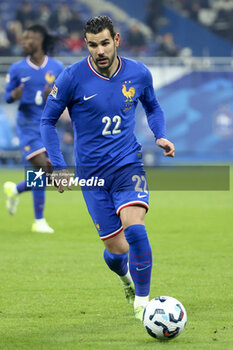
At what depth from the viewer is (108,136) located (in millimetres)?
5852

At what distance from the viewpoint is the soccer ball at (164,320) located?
16.5ft

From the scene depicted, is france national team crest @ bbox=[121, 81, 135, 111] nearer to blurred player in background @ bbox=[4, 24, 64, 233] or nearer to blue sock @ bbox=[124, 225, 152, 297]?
blue sock @ bbox=[124, 225, 152, 297]

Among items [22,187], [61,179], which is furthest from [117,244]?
[22,187]

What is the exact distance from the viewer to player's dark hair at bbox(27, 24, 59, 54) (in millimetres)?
10875

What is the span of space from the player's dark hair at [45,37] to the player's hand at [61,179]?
552 centimetres

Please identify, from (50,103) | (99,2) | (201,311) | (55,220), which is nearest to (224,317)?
(201,311)

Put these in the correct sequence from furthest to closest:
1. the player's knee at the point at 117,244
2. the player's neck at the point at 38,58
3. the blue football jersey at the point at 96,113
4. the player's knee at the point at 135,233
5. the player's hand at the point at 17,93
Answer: the player's neck at the point at 38,58
the player's hand at the point at 17,93
the player's knee at the point at 117,244
the blue football jersey at the point at 96,113
the player's knee at the point at 135,233

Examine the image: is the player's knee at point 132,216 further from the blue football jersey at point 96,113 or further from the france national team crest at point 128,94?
the france national team crest at point 128,94

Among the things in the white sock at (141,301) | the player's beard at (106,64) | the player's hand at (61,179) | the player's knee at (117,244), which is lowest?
the white sock at (141,301)

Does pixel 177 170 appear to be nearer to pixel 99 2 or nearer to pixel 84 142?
pixel 99 2

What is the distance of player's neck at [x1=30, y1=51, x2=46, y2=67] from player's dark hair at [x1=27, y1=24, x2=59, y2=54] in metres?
0.08

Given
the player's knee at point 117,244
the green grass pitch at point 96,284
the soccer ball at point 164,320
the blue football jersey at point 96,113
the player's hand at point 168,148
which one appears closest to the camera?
the soccer ball at point 164,320

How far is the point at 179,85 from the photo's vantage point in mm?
24125

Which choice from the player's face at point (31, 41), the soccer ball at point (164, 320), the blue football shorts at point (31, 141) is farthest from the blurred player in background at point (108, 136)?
the player's face at point (31, 41)
